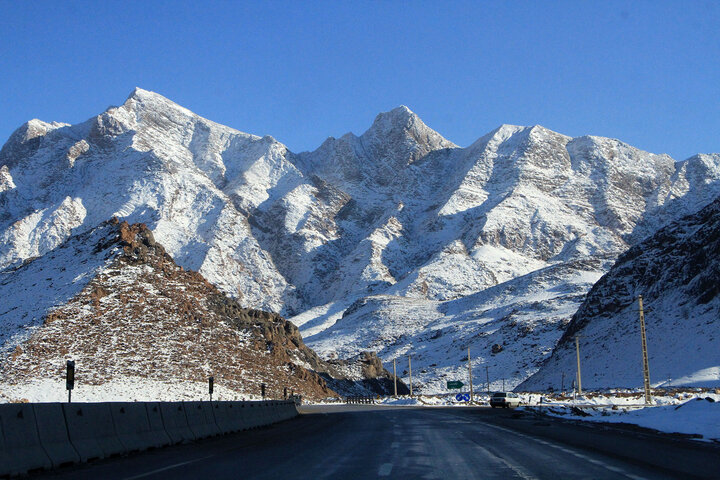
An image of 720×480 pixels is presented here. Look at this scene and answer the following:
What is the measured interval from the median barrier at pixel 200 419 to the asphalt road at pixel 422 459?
0.59 metres

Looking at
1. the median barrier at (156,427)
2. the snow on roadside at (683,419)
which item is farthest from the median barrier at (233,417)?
the snow on roadside at (683,419)

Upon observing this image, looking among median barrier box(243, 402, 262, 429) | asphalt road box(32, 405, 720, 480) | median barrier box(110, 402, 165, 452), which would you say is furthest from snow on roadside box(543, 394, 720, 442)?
median barrier box(110, 402, 165, 452)

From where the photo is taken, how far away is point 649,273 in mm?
126625

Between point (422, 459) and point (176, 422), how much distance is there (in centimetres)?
829

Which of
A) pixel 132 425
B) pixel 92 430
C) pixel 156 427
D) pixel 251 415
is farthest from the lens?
pixel 251 415

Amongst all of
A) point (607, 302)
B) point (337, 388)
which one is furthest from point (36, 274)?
point (607, 302)

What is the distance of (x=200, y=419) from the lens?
22.8m

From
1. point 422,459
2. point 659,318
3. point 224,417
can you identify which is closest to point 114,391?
point 224,417

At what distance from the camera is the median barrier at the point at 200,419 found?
21.7 meters

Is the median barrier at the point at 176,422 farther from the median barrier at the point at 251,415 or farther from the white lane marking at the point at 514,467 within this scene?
the white lane marking at the point at 514,467

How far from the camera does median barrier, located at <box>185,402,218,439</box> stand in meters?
21.7

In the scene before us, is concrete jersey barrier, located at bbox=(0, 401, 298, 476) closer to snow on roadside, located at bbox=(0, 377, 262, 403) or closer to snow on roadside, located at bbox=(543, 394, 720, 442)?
snow on roadside, located at bbox=(543, 394, 720, 442)

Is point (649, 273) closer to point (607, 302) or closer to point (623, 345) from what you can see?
point (607, 302)

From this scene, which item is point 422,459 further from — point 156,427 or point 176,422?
point 176,422
